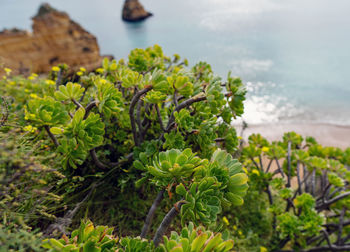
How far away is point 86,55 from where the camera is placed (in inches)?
304

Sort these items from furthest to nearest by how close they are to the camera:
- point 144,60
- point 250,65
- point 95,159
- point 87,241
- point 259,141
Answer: point 250,65 → point 259,141 → point 144,60 → point 95,159 → point 87,241

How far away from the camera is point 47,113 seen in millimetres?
1008

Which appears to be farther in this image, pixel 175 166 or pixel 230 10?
pixel 230 10

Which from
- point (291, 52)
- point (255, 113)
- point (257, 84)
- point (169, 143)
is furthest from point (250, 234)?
point (291, 52)

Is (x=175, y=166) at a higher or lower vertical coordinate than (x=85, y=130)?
lower

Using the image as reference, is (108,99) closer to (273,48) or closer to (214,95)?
(214,95)

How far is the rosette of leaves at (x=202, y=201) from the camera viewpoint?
0.74 m

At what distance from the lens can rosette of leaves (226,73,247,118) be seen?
A: 1.29 metres

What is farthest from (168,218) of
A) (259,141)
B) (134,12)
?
(134,12)

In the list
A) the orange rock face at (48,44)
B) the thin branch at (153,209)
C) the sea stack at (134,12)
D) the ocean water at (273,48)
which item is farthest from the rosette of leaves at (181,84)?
the sea stack at (134,12)

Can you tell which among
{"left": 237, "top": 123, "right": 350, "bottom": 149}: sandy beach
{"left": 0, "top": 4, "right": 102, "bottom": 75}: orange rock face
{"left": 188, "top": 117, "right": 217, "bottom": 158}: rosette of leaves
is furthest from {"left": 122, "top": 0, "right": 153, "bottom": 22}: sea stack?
{"left": 188, "top": 117, "right": 217, "bottom": 158}: rosette of leaves

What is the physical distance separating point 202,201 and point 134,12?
19666 mm

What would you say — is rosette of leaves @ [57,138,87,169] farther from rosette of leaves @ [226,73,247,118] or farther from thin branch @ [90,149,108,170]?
rosette of leaves @ [226,73,247,118]

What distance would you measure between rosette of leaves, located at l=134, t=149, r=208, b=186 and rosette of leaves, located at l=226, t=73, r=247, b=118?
61 cm
